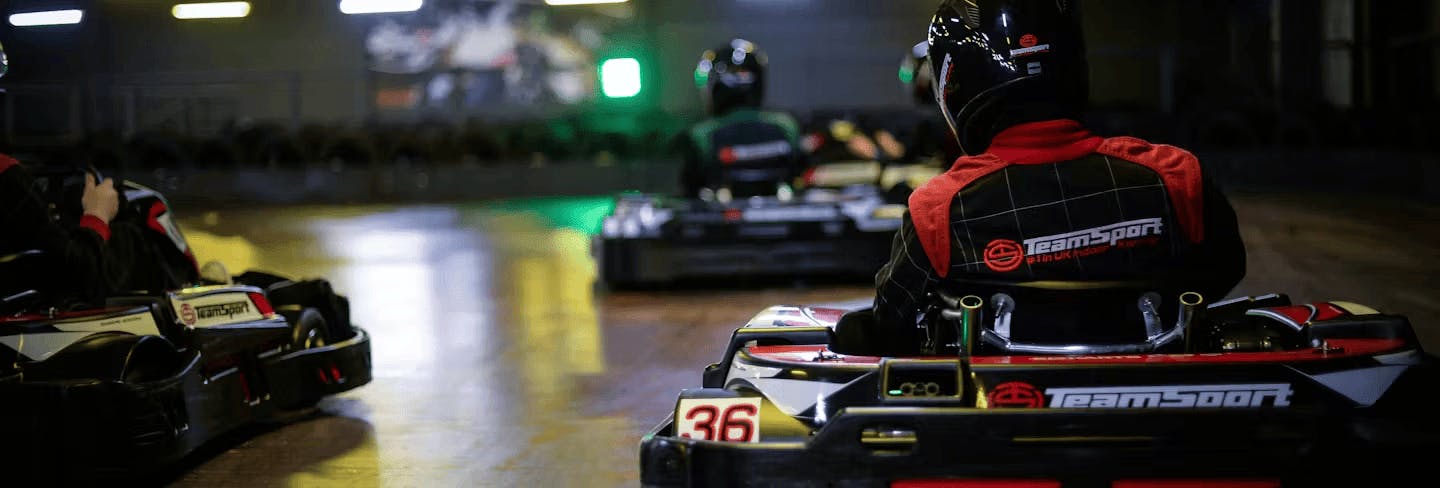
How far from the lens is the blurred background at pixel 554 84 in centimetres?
1523

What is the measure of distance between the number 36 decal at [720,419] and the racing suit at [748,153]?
20.2 ft

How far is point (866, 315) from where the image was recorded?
8.98 ft

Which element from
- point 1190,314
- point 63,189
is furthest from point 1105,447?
point 63,189

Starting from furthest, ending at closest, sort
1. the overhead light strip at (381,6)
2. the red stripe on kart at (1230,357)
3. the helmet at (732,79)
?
the overhead light strip at (381,6) → the helmet at (732,79) → the red stripe on kart at (1230,357)

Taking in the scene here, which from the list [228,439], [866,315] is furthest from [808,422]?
[228,439]

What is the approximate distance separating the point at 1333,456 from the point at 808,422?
0.74 m

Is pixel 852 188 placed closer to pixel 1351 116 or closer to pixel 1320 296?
pixel 1320 296

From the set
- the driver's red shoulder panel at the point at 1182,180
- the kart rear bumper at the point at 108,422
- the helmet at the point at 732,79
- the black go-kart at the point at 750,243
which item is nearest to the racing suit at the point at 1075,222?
the driver's red shoulder panel at the point at 1182,180

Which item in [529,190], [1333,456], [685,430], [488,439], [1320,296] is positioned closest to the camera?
[1333,456]

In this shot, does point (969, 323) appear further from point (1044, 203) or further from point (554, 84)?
point (554, 84)

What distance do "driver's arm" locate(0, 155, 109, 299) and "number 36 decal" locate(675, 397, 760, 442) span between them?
6.39ft

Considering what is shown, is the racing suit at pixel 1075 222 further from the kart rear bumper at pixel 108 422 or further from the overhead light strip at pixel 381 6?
the overhead light strip at pixel 381 6

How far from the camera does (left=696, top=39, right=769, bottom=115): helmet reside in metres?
8.77

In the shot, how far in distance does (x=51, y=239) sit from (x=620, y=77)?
1572cm
